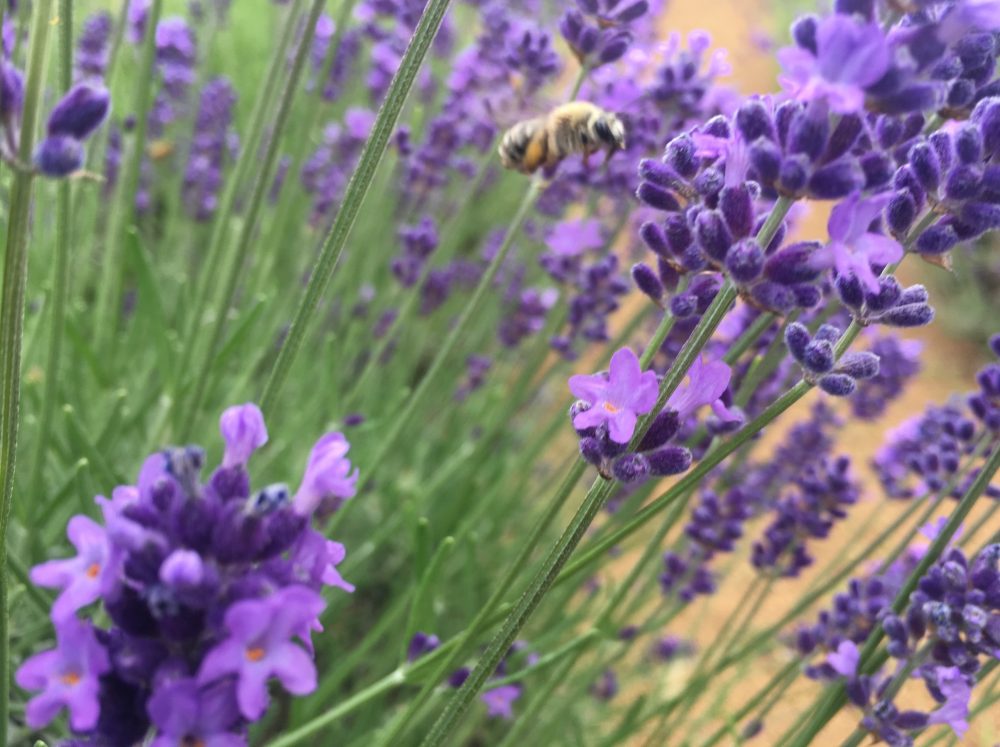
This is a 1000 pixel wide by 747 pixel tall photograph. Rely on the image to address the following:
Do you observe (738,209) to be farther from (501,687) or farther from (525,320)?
(525,320)

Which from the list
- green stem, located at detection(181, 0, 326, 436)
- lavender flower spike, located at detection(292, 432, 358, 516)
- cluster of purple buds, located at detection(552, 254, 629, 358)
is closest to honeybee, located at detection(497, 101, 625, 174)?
cluster of purple buds, located at detection(552, 254, 629, 358)

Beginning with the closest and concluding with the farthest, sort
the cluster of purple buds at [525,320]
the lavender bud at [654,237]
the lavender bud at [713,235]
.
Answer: the lavender bud at [713,235] < the lavender bud at [654,237] < the cluster of purple buds at [525,320]

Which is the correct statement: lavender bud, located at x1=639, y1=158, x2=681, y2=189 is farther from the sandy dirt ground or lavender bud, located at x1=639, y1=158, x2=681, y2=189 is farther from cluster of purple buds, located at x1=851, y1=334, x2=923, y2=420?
→ cluster of purple buds, located at x1=851, y1=334, x2=923, y2=420

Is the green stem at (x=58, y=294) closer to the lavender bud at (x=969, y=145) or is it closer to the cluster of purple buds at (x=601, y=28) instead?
the cluster of purple buds at (x=601, y=28)

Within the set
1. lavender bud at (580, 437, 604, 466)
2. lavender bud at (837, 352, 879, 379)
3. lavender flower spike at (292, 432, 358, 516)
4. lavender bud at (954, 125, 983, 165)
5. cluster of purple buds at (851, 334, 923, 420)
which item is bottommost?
cluster of purple buds at (851, 334, 923, 420)

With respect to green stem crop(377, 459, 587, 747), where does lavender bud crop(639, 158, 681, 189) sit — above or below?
above

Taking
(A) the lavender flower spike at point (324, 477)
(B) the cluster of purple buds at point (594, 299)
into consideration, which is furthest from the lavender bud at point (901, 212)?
(B) the cluster of purple buds at point (594, 299)

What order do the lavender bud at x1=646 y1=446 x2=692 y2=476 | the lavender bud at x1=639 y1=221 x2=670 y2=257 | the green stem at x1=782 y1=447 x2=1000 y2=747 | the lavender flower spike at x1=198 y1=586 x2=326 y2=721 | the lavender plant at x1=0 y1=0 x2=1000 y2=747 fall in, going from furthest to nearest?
1. the green stem at x1=782 y1=447 x2=1000 y2=747
2. the lavender bud at x1=639 y1=221 x2=670 y2=257
3. the lavender bud at x1=646 y1=446 x2=692 y2=476
4. the lavender plant at x1=0 y1=0 x2=1000 y2=747
5. the lavender flower spike at x1=198 y1=586 x2=326 y2=721

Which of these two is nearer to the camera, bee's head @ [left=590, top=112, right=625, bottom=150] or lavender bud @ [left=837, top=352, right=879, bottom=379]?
lavender bud @ [left=837, top=352, right=879, bottom=379]
